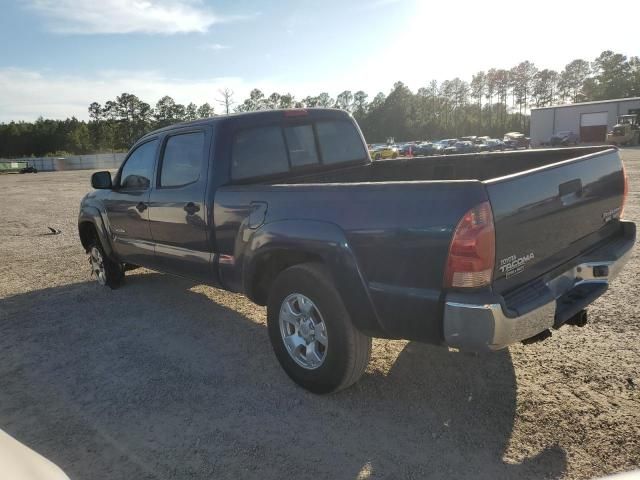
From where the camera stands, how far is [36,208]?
16.5 meters

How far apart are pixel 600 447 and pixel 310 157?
3.13m

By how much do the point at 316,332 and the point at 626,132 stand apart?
51567 millimetres

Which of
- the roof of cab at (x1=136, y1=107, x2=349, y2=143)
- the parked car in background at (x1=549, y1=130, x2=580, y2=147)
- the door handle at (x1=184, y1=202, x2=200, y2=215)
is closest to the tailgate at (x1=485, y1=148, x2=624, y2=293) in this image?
the roof of cab at (x1=136, y1=107, x2=349, y2=143)

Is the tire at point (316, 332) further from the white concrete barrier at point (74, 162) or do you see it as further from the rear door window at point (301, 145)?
the white concrete barrier at point (74, 162)

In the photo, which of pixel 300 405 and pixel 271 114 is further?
pixel 271 114

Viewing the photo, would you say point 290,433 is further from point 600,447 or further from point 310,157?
point 310,157

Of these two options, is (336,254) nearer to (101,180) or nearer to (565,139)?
(101,180)

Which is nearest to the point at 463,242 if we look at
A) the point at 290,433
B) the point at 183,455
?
the point at 290,433

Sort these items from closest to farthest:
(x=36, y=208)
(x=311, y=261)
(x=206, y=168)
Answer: (x=311, y=261) < (x=206, y=168) < (x=36, y=208)

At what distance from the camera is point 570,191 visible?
9.91 ft

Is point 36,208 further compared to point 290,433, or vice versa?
point 36,208

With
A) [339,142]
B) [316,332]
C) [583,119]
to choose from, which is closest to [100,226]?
[339,142]

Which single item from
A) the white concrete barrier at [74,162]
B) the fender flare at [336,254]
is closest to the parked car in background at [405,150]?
the white concrete barrier at [74,162]

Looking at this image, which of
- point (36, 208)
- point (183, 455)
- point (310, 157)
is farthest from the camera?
point (36, 208)
